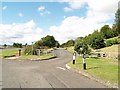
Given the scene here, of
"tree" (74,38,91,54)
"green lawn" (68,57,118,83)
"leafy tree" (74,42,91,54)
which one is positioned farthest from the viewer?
"tree" (74,38,91,54)

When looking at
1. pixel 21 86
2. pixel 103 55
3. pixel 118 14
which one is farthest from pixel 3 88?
pixel 118 14

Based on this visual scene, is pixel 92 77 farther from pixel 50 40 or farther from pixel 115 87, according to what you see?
pixel 50 40

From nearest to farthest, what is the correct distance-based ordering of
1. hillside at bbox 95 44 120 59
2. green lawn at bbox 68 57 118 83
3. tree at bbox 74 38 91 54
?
1. green lawn at bbox 68 57 118 83
2. hillside at bbox 95 44 120 59
3. tree at bbox 74 38 91 54

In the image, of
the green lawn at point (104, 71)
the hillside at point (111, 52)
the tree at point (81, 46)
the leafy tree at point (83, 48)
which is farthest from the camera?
the tree at point (81, 46)

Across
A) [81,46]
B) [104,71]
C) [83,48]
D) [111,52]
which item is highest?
[81,46]

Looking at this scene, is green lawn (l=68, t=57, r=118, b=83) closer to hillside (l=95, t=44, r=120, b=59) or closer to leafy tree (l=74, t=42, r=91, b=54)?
hillside (l=95, t=44, r=120, b=59)

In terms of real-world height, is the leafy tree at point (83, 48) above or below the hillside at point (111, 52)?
above

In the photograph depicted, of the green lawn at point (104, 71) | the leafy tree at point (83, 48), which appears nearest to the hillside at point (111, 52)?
the leafy tree at point (83, 48)

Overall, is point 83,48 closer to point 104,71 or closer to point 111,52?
point 111,52

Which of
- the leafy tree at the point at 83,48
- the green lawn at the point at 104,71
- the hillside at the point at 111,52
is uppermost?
the leafy tree at the point at 83,48

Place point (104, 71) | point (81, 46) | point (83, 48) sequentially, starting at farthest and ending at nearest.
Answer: point (81, 46) → point (83, 48) → point (104, 71)

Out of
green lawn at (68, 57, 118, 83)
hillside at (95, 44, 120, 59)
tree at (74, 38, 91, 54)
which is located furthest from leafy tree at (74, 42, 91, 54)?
green lawn at (68, 57, 118, 83)

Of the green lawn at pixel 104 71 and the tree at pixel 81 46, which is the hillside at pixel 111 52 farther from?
the green lawn at pixel 104 71

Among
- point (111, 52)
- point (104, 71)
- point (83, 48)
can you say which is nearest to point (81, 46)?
point (83, 48)
